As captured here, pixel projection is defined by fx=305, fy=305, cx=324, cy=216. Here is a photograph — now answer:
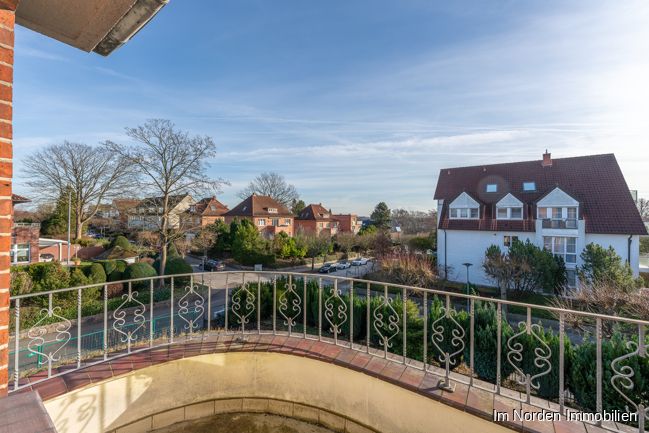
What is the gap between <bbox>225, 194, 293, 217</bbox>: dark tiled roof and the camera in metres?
33.9

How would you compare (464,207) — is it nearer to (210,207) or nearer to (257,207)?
(257,207)

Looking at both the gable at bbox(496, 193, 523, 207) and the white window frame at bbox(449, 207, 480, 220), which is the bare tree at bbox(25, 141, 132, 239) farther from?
the gable at bbox(496, 193, 523, 207)

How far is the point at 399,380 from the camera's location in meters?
2.40

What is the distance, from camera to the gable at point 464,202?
64.7 feet

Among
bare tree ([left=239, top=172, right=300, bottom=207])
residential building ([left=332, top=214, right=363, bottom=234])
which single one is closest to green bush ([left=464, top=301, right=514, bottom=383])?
bare tree ([left=239, top=172, right=300, bottom=207])

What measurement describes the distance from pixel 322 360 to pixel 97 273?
1579 centimetres

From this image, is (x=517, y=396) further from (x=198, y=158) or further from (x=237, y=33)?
(x=198, y=158)

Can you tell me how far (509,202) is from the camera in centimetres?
1853

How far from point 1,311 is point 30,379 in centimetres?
177

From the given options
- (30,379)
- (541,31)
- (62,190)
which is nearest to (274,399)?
(30,379)

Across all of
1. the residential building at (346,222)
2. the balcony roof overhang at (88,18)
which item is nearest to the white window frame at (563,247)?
the balcony roof overhang at (88,18)

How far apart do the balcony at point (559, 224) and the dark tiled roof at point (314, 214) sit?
25.7 meters

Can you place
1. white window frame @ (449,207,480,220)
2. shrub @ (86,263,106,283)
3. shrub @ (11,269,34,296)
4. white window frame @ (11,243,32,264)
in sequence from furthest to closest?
white window frame @ (449,207,480,220), white window frame @ (11,243,32,264), shrub @ (86,263,106,283), shrub @ (11,269,34,296)

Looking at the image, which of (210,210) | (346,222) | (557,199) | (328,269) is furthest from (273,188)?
(557,199)
